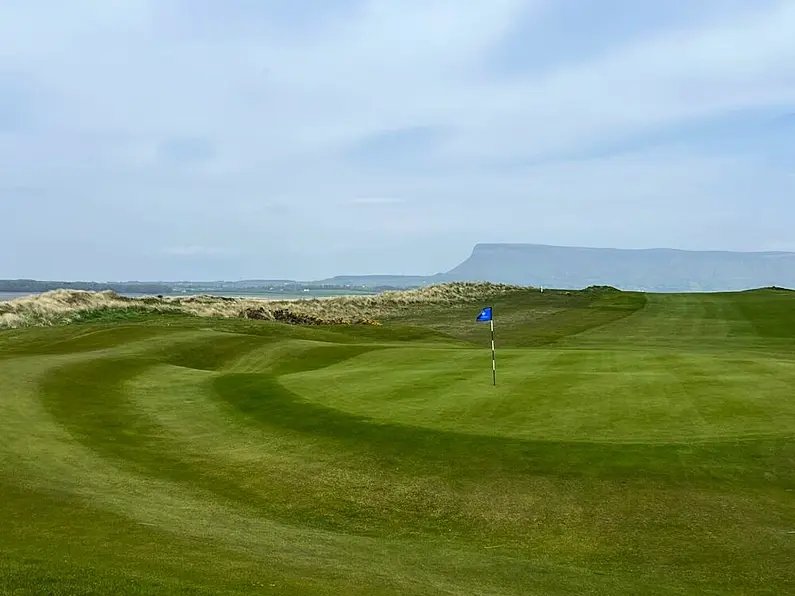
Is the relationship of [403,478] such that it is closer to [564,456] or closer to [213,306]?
[564,456]

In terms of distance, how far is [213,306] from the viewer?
6097cm

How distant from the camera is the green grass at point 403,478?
9062mm

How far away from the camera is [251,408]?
1839 cm

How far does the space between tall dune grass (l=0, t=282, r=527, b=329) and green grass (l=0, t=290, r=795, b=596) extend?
23.5 m

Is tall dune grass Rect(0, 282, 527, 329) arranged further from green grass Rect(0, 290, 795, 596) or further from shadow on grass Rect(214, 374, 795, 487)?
shadow on grass Rect(214, 374, 795, 487)

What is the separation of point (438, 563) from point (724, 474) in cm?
631

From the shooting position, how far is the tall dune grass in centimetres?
4591

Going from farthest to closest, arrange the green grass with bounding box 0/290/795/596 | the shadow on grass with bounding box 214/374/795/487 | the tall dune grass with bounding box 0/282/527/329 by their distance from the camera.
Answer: the tall dune grass with bounding box 0/282/527/329
the shadow on grass with bounding box 214/374/795/487
the green grass with bounding box 0/290/795/596

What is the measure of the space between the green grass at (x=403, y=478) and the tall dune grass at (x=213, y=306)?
23502 millimetres

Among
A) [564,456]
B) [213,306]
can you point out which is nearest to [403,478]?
[564,456]

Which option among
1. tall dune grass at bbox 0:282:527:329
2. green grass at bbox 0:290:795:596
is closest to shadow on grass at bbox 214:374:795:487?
green grass at bbox 0:290:795:596

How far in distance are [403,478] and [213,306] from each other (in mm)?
50270

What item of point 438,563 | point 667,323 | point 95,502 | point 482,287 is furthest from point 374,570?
point 482,287

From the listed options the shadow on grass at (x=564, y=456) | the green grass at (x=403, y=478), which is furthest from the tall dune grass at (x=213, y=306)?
the shadow on grass at (x=564, y=456)
